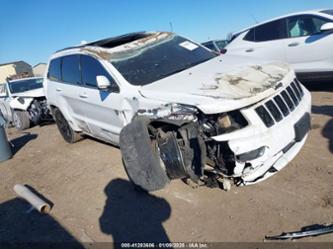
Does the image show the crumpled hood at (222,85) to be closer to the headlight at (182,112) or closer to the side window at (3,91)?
the headlight at (182,112)

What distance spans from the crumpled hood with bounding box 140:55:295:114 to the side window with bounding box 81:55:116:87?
1.01 m

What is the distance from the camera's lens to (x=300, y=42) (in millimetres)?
7363

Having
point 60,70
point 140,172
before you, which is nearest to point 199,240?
point 140,172

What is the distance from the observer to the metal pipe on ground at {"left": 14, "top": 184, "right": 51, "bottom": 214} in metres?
4.46

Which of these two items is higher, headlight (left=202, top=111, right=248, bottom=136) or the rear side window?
headlight (left=202, top=111, right=248, bottom=136)

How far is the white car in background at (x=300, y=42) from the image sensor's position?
7023 millimetres

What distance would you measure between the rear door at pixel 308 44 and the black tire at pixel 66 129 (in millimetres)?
4893

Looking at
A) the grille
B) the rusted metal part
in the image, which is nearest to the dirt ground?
the rusted metal part

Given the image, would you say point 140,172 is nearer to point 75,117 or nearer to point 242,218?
point 242,218

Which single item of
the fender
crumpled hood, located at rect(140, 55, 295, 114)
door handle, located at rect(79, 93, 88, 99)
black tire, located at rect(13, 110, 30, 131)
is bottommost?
black tire, located at rect(13, 110, 30, 131)

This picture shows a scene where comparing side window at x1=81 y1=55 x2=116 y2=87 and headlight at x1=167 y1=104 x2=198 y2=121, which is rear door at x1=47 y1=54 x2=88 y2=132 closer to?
side window at x1=81 y1=55 x2=116 y2=87

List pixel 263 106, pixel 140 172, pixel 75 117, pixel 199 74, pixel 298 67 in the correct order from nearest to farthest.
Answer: pixel 263 106
pixel 140 172
pixel 199 74
pixel 75 117
pixel 298 67

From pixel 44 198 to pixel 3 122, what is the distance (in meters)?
2.87

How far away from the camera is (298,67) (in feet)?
24.6
